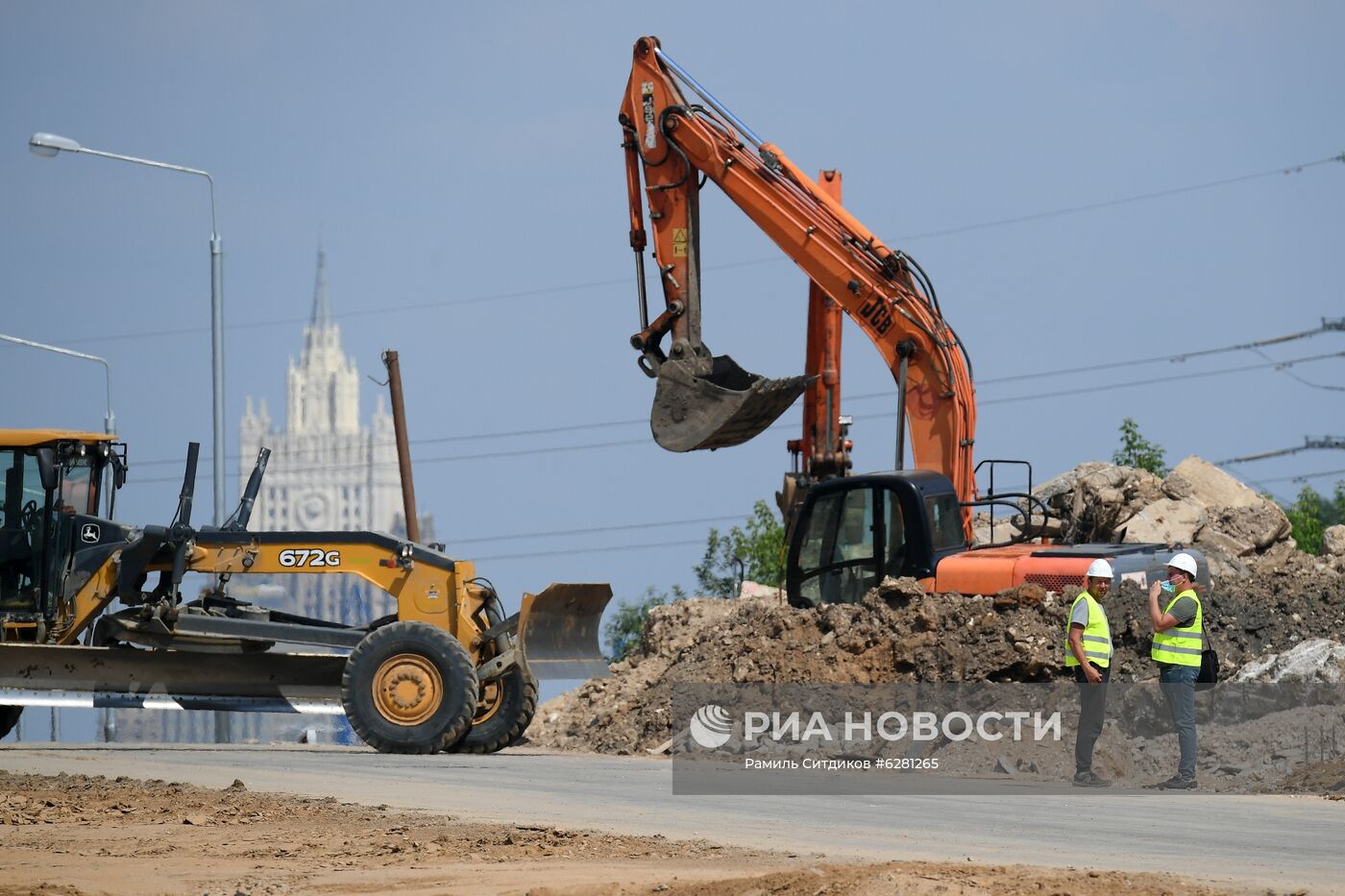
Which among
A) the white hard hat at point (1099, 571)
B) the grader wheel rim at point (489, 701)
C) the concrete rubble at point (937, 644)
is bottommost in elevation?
the grader wheel rim at point (489, 701)

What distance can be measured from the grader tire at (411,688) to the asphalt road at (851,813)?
0.82ft

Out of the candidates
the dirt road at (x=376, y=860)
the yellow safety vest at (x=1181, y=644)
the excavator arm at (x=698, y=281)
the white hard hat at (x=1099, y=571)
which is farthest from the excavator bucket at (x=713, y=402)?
the dirt road at (x=376, y=860)

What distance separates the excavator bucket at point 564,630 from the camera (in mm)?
17750

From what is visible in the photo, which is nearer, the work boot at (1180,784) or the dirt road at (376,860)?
the dirt road at (376,860)

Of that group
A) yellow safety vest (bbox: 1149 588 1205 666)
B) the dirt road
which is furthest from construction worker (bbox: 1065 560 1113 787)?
the dirt road

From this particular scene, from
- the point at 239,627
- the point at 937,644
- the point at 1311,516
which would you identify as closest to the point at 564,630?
the point at 239,627

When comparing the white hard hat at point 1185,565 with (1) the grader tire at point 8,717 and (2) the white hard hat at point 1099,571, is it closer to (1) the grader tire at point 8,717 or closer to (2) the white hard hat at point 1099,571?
(2) the white hard hat at point 1099,571

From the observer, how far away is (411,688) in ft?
56.1

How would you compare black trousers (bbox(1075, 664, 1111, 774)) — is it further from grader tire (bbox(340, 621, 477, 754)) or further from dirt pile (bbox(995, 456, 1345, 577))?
dirt pile (bbox(995, 456, 1345, 577))

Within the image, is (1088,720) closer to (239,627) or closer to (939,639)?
(939,639)

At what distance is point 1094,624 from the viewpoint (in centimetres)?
1478

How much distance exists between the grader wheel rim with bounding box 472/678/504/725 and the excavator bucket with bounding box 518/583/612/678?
416 millimetres

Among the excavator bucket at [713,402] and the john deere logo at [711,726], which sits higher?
the excavator bucket at [713,402]

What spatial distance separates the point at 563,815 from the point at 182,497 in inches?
279
